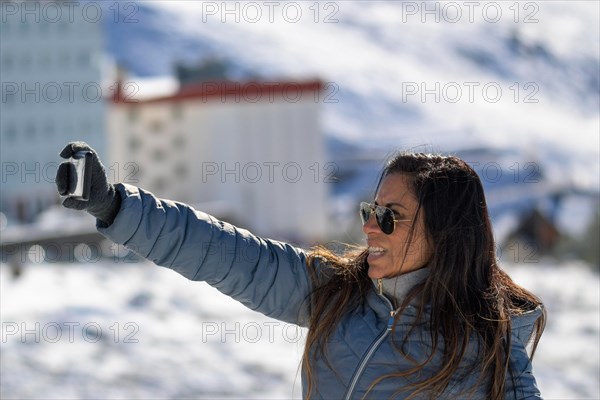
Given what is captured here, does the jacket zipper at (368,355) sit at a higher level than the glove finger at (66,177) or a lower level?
lower

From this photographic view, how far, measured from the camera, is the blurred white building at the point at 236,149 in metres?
32.5

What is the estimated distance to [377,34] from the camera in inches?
4528

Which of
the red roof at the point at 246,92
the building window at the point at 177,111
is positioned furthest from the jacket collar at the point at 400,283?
the building window at the point at 177,111

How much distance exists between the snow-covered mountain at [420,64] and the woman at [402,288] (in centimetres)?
4827

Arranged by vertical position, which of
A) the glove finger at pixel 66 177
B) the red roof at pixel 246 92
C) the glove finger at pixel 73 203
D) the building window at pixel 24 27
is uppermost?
the glove finger at pixel 66 177

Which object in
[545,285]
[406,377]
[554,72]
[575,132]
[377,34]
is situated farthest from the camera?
[377,34]

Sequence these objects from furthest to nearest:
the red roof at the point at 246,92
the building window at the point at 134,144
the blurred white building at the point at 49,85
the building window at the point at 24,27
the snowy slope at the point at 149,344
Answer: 1. the building window at the point at 134,144
2. the blurred white building at the point at 49,85
3. the building window at the point at 24,27
4. the red roof at the point at 246,92
5. the snowy slope at the point at 149,344

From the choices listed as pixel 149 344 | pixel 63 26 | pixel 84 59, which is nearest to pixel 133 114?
pixel 84 59

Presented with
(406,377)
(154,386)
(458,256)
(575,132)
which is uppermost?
(458,256)

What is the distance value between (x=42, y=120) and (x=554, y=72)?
33.1 meters

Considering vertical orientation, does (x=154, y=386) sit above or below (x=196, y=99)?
above

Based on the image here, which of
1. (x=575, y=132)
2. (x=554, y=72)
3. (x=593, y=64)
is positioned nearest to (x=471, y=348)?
(x=593, y=64)

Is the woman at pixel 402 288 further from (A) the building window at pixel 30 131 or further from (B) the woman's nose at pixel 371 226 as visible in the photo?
(A) the building window at pixel 30 131

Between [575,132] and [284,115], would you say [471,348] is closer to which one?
[284,115]
